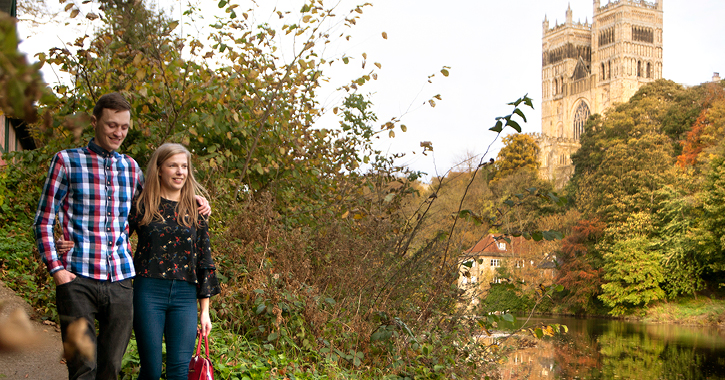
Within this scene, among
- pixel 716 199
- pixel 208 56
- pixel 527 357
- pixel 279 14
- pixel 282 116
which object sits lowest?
pixel 527 357

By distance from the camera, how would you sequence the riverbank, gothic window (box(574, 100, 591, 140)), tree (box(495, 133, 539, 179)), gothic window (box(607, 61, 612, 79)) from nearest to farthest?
1. the riverbank
2. tree (box(495, 133, 539, 179))
3. gothic window (box(607, 61, 612, 79))
4. gothic window (box(574, 100, 591, 140))

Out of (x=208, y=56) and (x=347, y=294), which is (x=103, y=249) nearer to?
(x=347, y=294)

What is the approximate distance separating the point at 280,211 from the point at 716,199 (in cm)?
2774

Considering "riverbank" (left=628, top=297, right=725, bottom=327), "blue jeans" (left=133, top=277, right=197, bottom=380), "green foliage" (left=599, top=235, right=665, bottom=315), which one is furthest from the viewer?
"green foliage" (left=599, top=235, right=665, bottom=315)

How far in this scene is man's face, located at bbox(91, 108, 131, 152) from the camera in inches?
101

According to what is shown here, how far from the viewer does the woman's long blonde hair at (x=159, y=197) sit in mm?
2816

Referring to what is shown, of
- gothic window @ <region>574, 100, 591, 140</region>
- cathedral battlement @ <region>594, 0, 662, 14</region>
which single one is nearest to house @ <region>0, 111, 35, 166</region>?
gothic window @ <region>574, 100, 591, 140</region>

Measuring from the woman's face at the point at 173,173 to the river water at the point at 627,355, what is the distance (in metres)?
11.7

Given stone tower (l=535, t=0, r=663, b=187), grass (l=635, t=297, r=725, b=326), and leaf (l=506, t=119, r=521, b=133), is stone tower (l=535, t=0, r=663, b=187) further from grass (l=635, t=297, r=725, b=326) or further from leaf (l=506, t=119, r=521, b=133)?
leaf (l=506, t=119, r=521, b=133)

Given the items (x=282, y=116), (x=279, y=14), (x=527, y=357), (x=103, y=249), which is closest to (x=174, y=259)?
(x=103, y=249)

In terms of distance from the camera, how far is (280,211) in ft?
20.9

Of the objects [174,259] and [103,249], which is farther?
[174,259]

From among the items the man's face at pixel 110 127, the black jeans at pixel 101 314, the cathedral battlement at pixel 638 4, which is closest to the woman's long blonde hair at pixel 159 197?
the man's face at pixel 110 127

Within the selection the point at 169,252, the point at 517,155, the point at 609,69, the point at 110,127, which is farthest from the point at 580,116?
the point at 110,127
